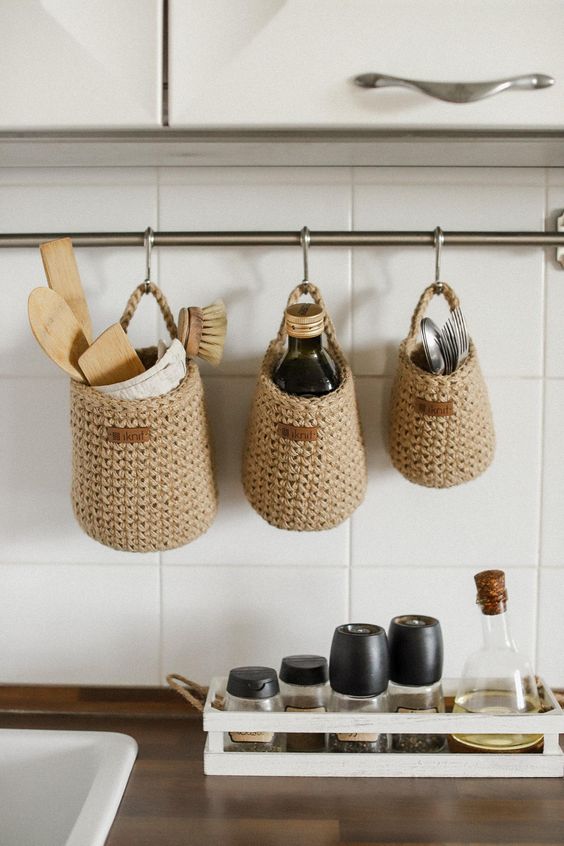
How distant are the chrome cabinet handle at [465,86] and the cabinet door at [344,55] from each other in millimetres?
13

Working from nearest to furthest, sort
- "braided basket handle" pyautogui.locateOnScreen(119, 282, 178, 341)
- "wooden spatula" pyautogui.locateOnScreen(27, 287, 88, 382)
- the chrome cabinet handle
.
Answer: the chrome cabinet handle < "wooden spatula" pyautogui.locateOnScreen(27, 287, 88, 382) < "braided basket handle" pyautogui.locateOnScreen(119, 282, 178, 341)

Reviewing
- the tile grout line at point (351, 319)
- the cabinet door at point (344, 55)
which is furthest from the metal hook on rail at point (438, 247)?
the cabinet door at point (344, 55)

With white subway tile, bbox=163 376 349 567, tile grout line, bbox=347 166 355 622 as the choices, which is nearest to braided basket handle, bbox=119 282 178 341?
white subway tile, bbox=163 376 349 567

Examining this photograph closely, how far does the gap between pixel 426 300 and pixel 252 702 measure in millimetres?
480

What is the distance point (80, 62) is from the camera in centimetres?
72

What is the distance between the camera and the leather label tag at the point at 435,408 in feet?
2.86

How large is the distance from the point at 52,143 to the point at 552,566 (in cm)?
75

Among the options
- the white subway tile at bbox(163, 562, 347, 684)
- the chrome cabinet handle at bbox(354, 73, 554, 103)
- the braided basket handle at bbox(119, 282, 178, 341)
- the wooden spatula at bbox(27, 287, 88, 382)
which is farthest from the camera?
the white subway tile at bbox(163, 562, 347, 684)

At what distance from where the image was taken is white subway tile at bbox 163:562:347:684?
3.37 feet

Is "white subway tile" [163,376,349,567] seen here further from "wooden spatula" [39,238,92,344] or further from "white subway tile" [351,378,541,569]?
"wooden spatula" [39,238,92,344]

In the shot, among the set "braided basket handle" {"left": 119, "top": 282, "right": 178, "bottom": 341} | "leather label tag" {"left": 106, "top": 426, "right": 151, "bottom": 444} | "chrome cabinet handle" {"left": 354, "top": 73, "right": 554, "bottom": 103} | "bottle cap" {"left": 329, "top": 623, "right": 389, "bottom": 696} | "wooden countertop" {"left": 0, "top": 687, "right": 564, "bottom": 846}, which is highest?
"chrome cabinet handle" {"left": 354, "top": 73, "right": 554, "bottom": 103}

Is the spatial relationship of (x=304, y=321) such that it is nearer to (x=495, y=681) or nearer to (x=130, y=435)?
(x=130, y=435)

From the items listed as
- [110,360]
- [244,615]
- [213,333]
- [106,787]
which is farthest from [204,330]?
[106,787]

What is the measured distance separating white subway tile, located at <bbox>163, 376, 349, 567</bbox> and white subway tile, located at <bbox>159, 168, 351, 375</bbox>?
58mm
